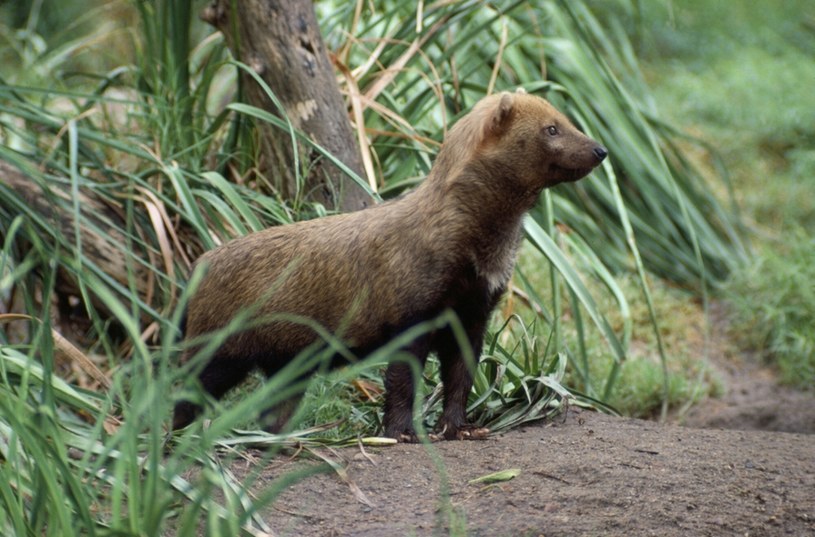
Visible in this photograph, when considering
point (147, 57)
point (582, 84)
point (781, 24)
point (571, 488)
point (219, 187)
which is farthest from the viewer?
point (781, 24)

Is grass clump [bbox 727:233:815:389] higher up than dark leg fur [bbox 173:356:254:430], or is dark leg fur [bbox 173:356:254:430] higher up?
dark leg fur [bbox 173:356:254:430]

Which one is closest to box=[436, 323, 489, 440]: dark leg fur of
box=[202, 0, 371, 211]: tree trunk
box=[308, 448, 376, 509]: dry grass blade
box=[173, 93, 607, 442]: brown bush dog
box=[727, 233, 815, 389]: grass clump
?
box=[173, 93, 607, 442]: brown bush dog

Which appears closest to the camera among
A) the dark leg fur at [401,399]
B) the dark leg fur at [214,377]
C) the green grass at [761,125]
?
the dark leg fur at [401,399]

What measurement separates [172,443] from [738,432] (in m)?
1.73

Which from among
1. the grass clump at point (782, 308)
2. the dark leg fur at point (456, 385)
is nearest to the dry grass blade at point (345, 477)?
the dark leg fur at point (456, 385)

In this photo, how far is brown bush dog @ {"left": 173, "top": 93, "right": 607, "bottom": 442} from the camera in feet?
10.6

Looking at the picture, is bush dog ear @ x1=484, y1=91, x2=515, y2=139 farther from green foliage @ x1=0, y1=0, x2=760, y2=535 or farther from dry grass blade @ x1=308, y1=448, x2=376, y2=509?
dry grass blade @ x1=308, y1=448, x2=376, y2=509

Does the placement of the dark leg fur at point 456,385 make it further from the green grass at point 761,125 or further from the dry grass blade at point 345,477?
the green grass at point 761,125

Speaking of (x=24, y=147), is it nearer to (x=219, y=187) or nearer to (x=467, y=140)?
(x=219, y=187)

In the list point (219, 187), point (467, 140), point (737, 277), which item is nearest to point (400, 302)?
point (467, 140)

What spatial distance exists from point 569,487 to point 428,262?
78 cm

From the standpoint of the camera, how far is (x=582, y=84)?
542 cm

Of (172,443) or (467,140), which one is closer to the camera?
(172,443)

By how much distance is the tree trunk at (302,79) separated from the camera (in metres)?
4.20
